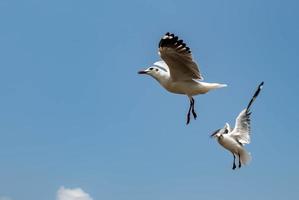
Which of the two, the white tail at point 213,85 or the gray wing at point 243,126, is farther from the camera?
the gray wing at point 243,126

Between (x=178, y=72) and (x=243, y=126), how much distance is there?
5.58m

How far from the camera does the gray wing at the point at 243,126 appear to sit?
612 inches

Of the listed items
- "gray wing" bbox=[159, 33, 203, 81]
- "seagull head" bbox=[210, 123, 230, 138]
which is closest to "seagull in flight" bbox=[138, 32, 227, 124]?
"gray wing" bbox=[159, 33, 203, 81]

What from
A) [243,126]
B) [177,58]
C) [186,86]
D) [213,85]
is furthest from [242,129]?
[177,58]

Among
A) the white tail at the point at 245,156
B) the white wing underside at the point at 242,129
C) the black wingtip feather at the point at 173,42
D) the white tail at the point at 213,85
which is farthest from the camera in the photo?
the white wing underside at the point at 242,129

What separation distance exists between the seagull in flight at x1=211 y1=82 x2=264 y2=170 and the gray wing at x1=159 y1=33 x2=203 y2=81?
4778mm

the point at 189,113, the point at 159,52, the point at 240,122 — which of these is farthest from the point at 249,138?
the point at 159,52

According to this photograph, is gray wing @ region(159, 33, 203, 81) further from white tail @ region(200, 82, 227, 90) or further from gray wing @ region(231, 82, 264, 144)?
gray wing @ region(231, 82, 264, 144)

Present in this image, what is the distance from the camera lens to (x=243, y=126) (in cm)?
1584

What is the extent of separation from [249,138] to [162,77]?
17.5 ft

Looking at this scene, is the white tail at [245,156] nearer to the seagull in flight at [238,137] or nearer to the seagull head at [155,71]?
the seagull in flight at [238,137]

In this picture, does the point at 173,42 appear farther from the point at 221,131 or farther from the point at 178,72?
the point at 221,131

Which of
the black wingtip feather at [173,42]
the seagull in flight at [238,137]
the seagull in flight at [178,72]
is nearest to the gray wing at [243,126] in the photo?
the seagull in flight at [238,137]

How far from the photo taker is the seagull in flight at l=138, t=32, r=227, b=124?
10.2m
